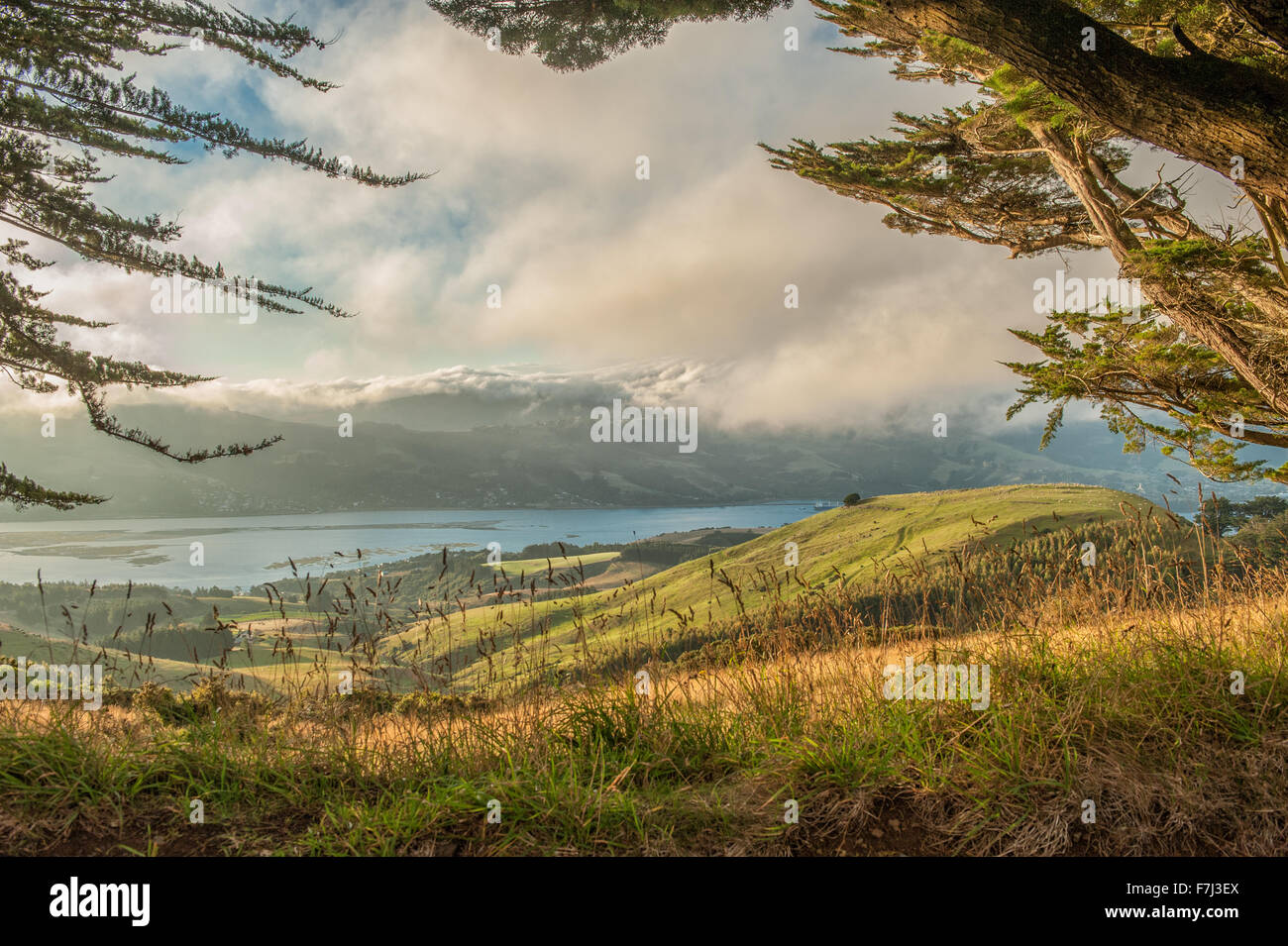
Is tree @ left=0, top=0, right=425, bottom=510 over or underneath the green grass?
over

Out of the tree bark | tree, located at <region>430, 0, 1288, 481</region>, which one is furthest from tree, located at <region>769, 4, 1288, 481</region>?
the tree bark

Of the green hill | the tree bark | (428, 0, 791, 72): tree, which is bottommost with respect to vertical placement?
the green hill

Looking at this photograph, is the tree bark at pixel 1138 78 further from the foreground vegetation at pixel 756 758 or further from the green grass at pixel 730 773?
the green grass at pixel 730 773

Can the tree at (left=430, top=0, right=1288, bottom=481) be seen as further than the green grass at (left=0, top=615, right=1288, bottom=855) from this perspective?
Yes

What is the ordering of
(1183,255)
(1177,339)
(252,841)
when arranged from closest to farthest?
(252,841) → (1183,255) → (1177,339)

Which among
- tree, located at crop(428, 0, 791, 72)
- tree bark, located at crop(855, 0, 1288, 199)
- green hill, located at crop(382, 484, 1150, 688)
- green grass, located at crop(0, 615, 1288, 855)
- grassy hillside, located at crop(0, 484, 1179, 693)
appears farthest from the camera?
tree, located at crop(428, 0, 791, 72)

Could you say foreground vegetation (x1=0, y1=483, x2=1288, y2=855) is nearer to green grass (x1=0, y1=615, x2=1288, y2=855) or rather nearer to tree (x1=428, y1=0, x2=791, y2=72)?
green grass (x1=0, y1=615, x2=1288, y2=855)

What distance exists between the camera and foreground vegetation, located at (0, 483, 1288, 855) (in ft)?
10.1

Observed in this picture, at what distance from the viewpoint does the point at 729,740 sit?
3844 millimetres

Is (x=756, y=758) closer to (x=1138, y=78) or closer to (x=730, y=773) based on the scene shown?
(x=730, y=773)

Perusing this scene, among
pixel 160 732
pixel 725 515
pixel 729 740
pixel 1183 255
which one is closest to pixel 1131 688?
pixel 729 740

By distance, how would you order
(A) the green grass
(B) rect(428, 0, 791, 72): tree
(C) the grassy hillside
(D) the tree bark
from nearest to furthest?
(A) the green grass
(C) the grassy hillside
(D) the tree bark
(B) rect(428, 0, 791, 72): tree
